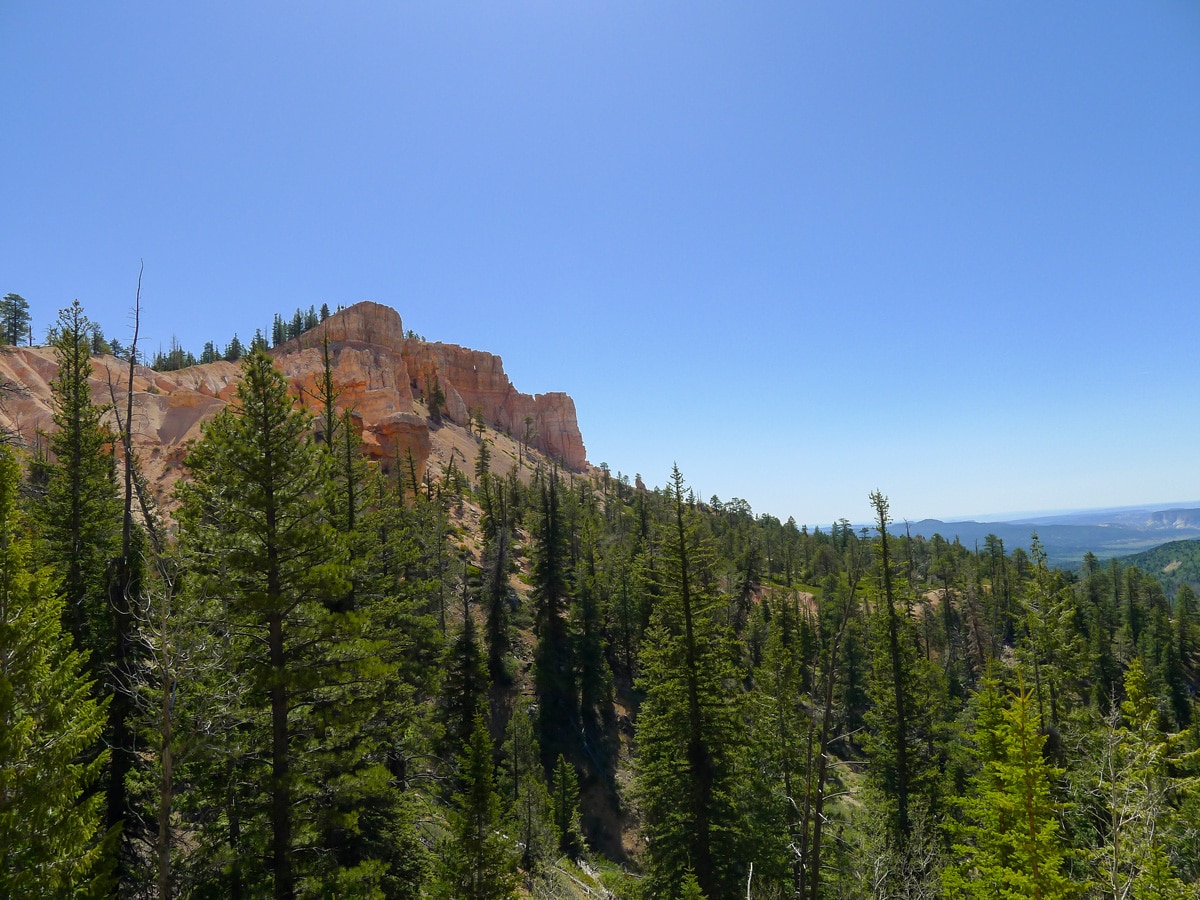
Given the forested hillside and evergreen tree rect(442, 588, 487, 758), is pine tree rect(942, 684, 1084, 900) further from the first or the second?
evergreen tree rect(442, 588, 487, 758)

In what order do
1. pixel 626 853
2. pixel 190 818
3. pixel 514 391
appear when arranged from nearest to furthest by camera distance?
1. pixel 190 818
2. pixel 626 853
3. pixel 514 391

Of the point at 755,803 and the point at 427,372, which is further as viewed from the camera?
the point at 427,372

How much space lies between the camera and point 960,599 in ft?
232

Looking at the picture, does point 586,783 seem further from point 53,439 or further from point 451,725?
point 53,439

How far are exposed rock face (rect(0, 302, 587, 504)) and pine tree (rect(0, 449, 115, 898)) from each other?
3.62 meters

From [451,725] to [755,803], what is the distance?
14.1 m

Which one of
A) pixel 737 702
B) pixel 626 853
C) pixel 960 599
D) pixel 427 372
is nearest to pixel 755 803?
pixel 737 702

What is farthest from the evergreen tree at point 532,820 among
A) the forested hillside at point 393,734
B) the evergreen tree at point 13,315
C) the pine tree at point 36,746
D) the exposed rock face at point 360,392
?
the evergreen tree at point 13,315

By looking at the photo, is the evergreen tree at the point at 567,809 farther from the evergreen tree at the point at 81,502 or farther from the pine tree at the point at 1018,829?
the evergreen tree at the point at 81,502

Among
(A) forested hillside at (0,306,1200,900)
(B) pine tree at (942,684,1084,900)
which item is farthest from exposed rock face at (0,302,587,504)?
(B) pine tree at (942,684,1084,900)

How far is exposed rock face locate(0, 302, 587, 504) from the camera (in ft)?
204

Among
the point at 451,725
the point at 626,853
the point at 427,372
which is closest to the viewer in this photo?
the point at 451,725

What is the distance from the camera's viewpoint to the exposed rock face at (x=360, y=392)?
62.3 metres

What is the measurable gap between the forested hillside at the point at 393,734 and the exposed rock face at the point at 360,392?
4.46 meters
